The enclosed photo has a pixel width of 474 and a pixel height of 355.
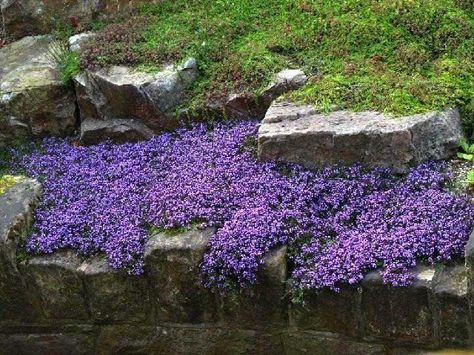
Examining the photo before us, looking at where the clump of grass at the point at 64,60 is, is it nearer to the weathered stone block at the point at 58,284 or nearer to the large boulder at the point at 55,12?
the large boulder at the point at 55,12

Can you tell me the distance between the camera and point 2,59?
5895mm

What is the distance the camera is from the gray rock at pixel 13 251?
13.8 ft

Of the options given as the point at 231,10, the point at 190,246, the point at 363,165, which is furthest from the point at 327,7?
the point at 190,246

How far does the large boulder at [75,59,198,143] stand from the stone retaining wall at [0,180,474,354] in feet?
2.76

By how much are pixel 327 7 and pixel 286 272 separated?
2.59 meters

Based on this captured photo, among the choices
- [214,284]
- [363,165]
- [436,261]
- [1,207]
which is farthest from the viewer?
[1,207]

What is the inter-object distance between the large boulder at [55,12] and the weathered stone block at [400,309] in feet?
11.6

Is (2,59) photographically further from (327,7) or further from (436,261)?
(436,261)

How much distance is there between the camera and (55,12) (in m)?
6.14

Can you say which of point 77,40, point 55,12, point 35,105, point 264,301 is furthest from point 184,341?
point 55,12

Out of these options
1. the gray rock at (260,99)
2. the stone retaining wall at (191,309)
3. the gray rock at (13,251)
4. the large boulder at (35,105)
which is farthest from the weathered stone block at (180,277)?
the large boulder at (35,105)

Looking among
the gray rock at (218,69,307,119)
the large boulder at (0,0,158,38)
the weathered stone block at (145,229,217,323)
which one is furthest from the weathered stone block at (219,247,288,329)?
the large boulder at (0,0,158,38)

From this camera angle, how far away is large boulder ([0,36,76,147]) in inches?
210

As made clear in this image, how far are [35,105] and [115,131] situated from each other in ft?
2.31
